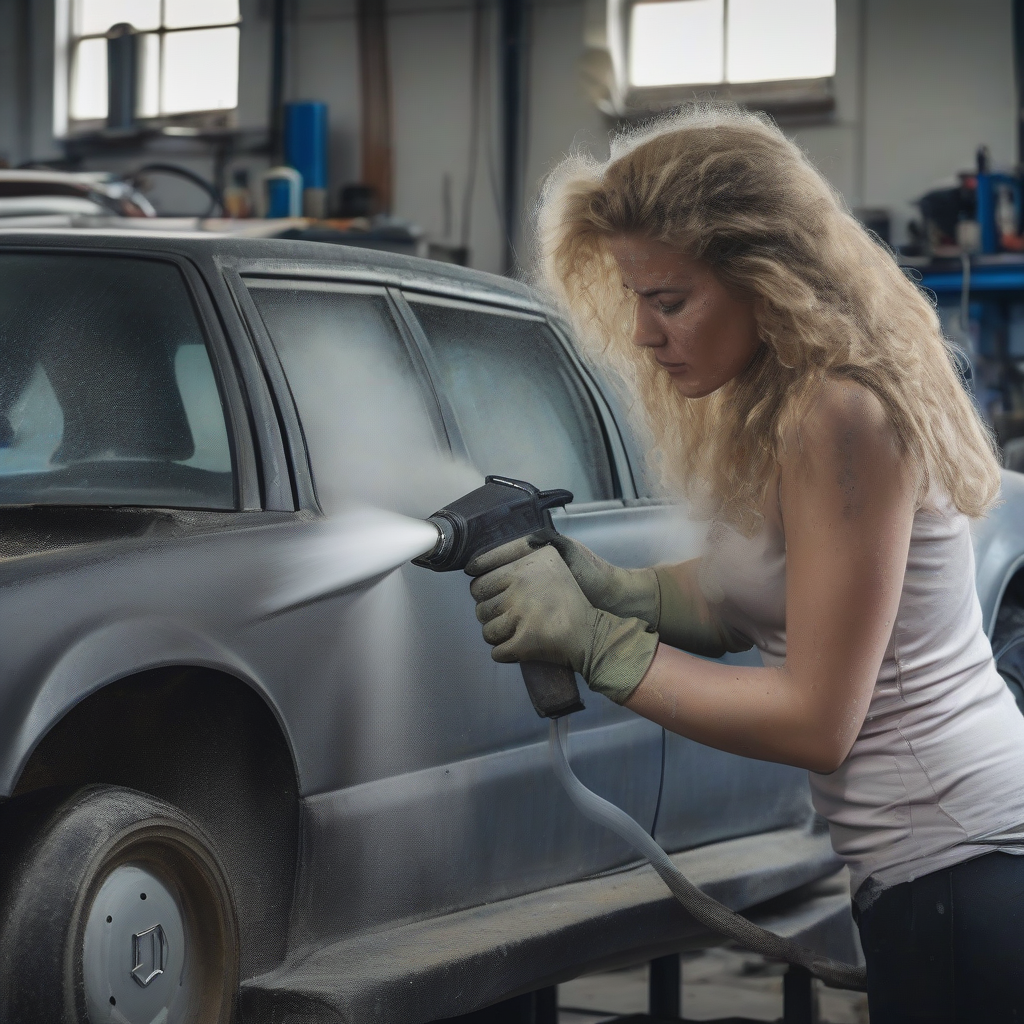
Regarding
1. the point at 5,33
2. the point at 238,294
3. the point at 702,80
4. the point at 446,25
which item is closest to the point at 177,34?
the point at 5,33

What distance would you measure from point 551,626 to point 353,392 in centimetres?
80

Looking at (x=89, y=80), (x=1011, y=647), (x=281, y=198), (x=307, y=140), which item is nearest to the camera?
(x=1011, y=647)

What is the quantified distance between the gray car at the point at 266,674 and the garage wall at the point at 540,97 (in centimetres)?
604

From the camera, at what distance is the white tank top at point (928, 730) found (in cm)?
175

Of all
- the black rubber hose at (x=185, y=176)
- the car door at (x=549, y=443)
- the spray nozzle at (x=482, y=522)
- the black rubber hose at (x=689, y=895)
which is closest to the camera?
the spray nozzle at (x=482, y=522)

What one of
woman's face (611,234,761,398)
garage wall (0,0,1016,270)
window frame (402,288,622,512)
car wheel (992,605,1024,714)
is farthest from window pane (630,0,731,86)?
woman's face (611,234,761,398)

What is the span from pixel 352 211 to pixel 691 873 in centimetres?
683

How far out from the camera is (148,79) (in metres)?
10.0

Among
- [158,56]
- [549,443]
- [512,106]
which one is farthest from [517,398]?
[158,56]

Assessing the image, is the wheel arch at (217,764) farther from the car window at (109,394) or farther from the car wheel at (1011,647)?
the car wheel at (1011,647)

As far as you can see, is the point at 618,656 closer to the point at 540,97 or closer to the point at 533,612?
the point at 533,612

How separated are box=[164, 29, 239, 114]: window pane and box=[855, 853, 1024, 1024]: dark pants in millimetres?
8953

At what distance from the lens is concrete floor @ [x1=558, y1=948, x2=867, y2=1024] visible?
148 inches

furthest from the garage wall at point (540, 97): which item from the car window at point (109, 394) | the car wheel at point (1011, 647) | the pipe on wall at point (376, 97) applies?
the car window at point (109, 394)
